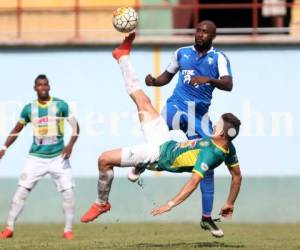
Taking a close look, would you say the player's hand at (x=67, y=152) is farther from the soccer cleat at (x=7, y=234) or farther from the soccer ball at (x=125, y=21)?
the soccer ball at (x=125, y=21)

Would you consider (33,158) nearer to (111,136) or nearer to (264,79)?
(111,136)

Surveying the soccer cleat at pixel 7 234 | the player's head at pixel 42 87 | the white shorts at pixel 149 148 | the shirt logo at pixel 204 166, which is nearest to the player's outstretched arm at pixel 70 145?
the player's head at pixel 42 87

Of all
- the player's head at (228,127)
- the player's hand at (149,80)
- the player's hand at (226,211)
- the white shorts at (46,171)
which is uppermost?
the player's hand at (149,80)

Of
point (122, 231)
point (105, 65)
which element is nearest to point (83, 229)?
point (122, 231)

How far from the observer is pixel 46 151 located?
54.6 feet

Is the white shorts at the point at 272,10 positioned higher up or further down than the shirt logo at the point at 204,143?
higher up

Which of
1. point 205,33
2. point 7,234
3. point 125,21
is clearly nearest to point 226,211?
point 205,33

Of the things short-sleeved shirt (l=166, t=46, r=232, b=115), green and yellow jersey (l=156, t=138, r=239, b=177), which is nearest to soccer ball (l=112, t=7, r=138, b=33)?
short-sleeved shirt (l=166, t=46, r=232, b=115)

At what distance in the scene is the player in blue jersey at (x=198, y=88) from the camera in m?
14.1

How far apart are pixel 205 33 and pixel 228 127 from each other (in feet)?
5.00

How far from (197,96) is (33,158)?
3247 millimetres

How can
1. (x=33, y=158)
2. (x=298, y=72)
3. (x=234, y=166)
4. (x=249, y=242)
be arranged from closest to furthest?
1. (x=234, y=166)
2. (x=249, y=242)
3. (x=33, y=158)
4. (x=298, y=72)

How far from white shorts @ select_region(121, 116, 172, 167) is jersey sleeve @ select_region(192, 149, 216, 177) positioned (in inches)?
18.2

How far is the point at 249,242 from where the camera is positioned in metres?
14.8
